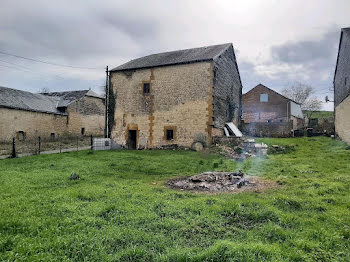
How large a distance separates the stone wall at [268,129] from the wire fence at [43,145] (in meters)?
18.5

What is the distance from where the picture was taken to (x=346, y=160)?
40.2ft

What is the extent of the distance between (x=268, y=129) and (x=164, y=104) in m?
15.2

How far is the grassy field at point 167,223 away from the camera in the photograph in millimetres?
3631

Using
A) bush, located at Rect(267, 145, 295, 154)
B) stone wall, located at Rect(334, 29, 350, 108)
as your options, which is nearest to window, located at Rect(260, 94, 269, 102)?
stone wall, located at Rect(334, 29, 350, 108)

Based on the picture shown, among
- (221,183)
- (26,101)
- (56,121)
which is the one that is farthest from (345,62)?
(26,101)

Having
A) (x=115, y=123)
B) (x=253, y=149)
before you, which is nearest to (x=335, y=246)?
(x=253, y=149)

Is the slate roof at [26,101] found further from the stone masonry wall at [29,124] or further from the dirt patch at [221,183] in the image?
the dirt patch at [221,183]

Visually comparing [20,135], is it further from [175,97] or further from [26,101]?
[175,97]

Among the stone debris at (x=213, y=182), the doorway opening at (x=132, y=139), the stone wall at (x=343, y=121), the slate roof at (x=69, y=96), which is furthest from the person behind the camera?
the slate roof at (x=69, y=96)

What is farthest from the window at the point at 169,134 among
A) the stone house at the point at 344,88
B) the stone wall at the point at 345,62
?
Answer: the stone wall at the point at 345,62

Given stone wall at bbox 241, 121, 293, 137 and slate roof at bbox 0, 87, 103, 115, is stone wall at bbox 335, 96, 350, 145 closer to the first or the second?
stone wall at bbox 241, 121, 293, 137

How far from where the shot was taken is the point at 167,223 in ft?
15.2

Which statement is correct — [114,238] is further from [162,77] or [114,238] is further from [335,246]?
[162,77]

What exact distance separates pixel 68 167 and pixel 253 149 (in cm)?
1210
